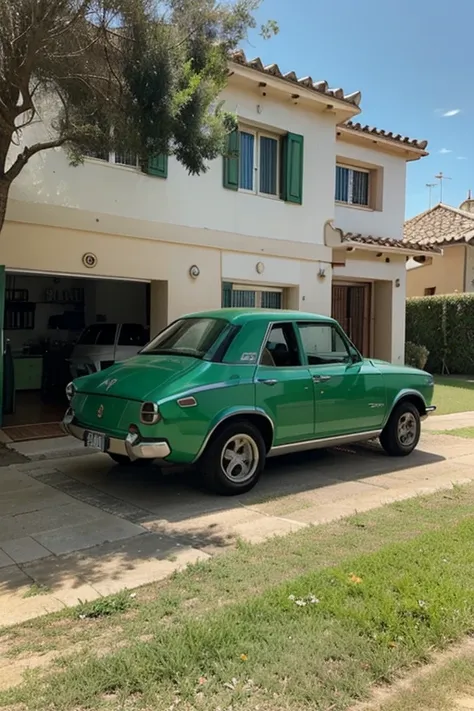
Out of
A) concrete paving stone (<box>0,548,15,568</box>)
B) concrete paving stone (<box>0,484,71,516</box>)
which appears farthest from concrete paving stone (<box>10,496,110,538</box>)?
concrete paving stone (<box>0,548,15,568</box>)

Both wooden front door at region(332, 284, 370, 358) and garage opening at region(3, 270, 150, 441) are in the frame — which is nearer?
garage opening at region(3, 270, 150, 441)

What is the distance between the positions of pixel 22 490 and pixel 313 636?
401 centimetres

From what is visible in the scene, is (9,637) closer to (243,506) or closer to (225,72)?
(243,506)

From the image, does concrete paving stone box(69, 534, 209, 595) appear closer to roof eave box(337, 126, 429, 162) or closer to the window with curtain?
the window with curtain

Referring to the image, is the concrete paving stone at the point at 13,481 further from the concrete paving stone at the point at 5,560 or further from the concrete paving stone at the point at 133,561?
the concrete paving stone at the point at 133,561

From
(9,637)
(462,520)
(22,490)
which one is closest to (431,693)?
(9,637)

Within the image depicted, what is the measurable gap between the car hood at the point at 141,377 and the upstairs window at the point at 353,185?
9.72 metres

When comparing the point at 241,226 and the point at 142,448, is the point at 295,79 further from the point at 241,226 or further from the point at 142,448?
the point at 142,448

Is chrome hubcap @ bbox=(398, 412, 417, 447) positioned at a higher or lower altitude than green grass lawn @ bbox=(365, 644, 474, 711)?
higher

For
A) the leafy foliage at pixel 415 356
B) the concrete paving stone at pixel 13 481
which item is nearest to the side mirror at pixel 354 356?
the concrete paving stone at pixel 13 481

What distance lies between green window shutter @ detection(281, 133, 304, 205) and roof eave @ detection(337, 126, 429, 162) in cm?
206

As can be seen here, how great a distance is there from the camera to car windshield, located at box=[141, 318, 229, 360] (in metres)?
6.28

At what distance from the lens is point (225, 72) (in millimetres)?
6664

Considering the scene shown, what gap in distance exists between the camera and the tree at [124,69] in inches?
222
